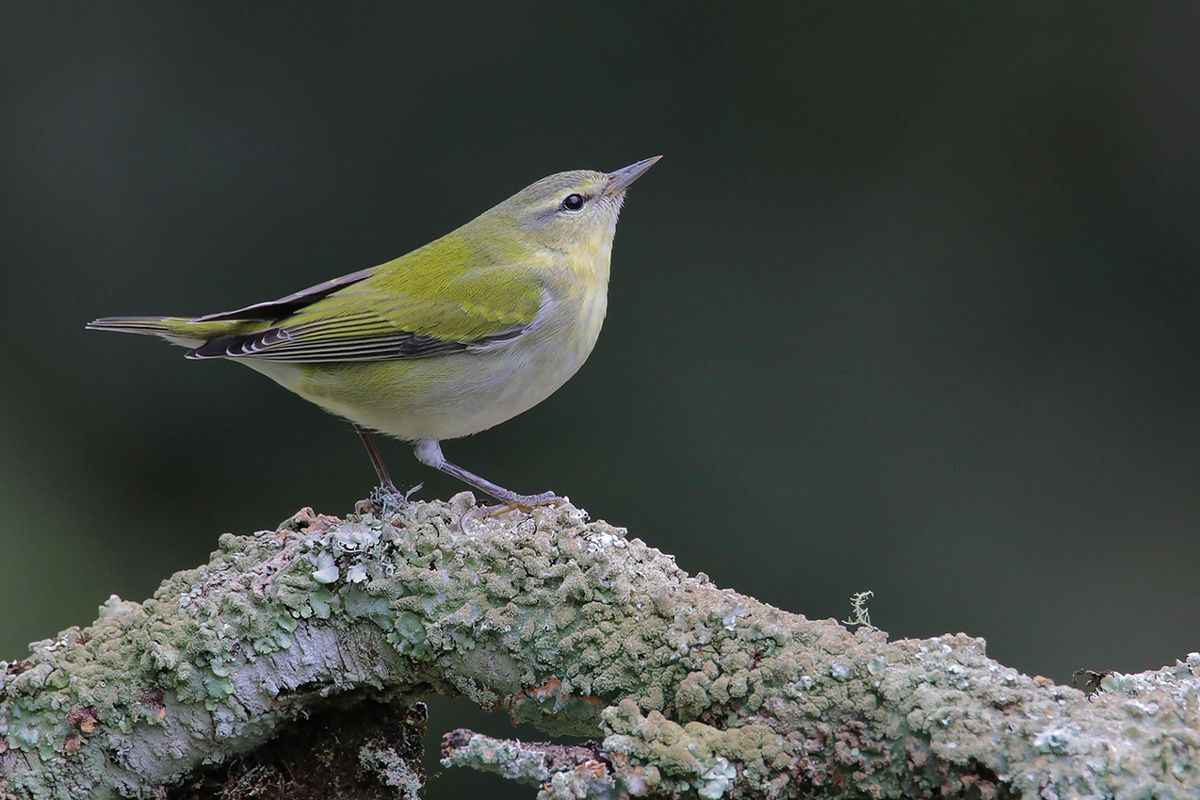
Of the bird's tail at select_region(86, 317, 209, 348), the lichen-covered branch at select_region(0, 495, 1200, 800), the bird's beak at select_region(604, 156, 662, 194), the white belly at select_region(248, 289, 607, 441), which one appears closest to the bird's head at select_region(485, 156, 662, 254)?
the bird's beak at select_region(604, 156, 662, 194)

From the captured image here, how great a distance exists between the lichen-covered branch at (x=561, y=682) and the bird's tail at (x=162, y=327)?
1.37 m

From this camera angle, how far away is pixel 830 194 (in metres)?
5.87

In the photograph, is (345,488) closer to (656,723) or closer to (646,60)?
(646,60)

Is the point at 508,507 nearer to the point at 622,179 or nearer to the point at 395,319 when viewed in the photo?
the point at 395,319

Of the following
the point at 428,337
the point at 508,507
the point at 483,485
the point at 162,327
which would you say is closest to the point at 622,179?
the point at 428,337

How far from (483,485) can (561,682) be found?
1.34 metres

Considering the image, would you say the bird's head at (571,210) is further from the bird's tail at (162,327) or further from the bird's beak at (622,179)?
the bird's tail at (162,327)

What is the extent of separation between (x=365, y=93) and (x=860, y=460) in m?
3.00

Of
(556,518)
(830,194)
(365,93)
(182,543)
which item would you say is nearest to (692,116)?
(830,194)

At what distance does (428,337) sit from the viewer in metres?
4.02

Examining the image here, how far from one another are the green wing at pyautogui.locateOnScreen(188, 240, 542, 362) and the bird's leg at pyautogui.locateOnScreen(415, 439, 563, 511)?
0.33 meters

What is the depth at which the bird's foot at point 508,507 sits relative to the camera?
110 inches

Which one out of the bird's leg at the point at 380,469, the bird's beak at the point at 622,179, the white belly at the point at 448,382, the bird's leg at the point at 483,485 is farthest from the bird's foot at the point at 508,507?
the bird's beak at the point at 622,179

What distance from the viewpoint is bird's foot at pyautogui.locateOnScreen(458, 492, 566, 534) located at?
2.79m
